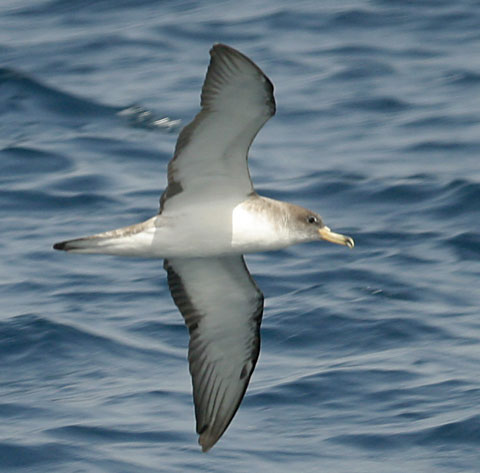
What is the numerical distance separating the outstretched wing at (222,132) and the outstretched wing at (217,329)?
905 millimetres

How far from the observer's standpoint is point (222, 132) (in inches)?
392

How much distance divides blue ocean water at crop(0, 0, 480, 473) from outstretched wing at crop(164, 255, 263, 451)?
95cm

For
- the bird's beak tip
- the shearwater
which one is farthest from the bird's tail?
the bird's beak tip

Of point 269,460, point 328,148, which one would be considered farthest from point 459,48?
point 269,460

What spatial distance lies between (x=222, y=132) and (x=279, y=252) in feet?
15.7

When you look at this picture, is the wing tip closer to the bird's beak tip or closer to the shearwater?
the shearwater

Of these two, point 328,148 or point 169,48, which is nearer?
point 328,148

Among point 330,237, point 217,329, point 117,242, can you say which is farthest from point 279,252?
point 117,242

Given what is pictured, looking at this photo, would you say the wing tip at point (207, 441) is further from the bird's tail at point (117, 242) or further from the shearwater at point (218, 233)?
the bird's tail at point (117, 242)

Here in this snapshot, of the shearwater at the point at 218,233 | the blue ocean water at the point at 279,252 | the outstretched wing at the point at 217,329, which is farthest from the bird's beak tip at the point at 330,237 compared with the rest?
the blue ocean water at the point at 279,252

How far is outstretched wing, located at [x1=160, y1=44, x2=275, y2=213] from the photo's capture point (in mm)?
9484

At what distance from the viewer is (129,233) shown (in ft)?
33.2

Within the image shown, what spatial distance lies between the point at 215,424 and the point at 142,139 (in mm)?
6188

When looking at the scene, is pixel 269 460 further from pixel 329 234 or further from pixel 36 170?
pixel 36 170
